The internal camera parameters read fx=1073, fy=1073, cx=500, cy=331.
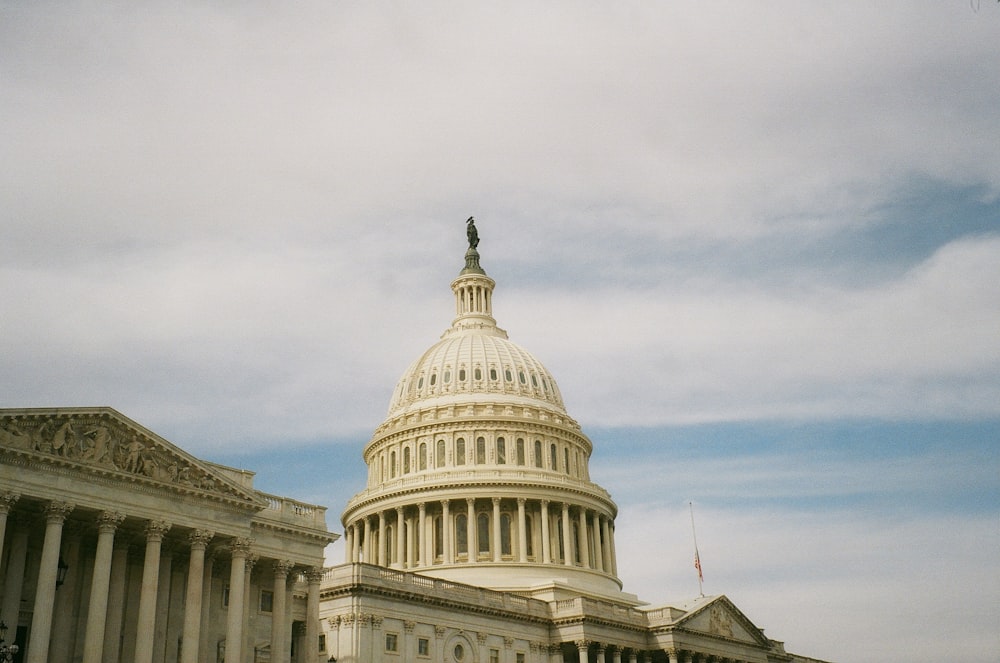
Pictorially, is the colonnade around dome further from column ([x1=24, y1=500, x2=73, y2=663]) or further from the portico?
column ([x1=24, y1=500, x2=73, y2=663])

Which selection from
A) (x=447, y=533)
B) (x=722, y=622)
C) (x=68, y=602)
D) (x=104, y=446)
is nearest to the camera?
(x=104, y=446)

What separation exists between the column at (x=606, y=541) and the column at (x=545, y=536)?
354 inches

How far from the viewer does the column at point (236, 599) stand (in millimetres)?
50156

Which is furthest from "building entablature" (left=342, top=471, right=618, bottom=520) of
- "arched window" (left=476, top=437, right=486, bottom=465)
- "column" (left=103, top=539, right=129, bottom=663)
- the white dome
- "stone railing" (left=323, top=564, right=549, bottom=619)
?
"column" (left=103, top=539, right=129, bottom=663)

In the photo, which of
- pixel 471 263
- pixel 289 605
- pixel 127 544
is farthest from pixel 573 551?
pixel 127 544

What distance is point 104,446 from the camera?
47.8m

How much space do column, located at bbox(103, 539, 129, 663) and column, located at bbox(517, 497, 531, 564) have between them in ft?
160

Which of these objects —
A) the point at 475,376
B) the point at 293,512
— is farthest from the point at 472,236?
the point at 293,512

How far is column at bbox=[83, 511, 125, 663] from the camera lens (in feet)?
147

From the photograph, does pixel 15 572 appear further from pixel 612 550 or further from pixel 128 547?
pixel 612 550

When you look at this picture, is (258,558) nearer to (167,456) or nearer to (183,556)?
(183,556)

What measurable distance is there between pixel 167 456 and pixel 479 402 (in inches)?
2190

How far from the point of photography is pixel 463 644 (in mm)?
71188

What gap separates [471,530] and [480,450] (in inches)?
347
